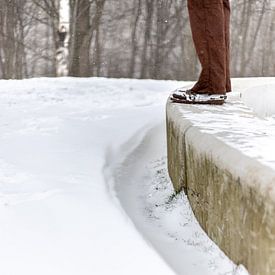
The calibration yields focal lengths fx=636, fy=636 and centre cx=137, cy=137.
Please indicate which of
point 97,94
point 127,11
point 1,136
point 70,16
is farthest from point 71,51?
point 1,136

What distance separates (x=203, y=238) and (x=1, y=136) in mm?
1765

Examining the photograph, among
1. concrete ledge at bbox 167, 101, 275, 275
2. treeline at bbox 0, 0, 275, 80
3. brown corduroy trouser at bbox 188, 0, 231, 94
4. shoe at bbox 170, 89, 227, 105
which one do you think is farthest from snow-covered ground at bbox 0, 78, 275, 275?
treeline at bbox 0, 0, 275, 80

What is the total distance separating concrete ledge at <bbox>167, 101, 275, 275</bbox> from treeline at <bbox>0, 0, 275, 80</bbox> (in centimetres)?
827

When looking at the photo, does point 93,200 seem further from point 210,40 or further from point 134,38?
point 134,38

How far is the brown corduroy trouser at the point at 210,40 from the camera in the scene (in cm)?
297

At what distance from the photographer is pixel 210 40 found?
3000mm

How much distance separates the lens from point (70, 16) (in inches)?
413

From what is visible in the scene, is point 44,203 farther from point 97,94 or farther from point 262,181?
point 97,94

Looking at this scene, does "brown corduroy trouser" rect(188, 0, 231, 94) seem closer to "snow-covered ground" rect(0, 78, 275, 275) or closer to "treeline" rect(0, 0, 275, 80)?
"snow-covered ground" rect(0, 78, 275, 275)

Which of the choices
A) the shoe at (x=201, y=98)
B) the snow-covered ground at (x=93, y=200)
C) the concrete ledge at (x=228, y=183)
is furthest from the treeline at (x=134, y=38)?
the concrete ledge at (x=228, y=183)

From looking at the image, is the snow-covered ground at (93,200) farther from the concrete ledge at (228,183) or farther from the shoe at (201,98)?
the shoe at (201,98)

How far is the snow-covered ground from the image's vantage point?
1919 mm

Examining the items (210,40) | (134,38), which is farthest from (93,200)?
(134,38)

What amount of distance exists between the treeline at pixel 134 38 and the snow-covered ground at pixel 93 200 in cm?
663
